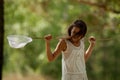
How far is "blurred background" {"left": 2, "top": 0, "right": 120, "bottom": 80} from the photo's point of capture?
1396cm

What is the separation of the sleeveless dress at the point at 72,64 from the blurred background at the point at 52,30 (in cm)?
545

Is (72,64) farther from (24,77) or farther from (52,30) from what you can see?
(24,77)

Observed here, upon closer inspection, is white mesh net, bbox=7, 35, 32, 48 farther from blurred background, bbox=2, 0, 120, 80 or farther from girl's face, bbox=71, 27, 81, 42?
blurred background, bbox=2, 0, 120, 80

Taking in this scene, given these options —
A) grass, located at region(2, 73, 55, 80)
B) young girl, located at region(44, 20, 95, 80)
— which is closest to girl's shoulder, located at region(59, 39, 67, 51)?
young girl, located at region(44, 20, 95, 80)

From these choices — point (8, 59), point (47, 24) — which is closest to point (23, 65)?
point (8, 59)

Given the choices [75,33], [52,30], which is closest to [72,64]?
[75,33]

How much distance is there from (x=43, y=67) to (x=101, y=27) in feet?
29.6

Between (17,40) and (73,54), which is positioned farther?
(17,40)

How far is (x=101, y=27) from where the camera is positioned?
595 inches

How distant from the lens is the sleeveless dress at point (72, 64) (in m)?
5.48

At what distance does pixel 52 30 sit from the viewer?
1973cm

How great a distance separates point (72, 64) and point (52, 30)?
46.8 feet

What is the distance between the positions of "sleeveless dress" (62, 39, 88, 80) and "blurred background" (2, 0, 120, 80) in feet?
17.9

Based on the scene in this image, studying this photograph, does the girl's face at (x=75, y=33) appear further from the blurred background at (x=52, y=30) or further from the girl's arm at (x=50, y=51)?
the blurred background at (x=52, y=30)
